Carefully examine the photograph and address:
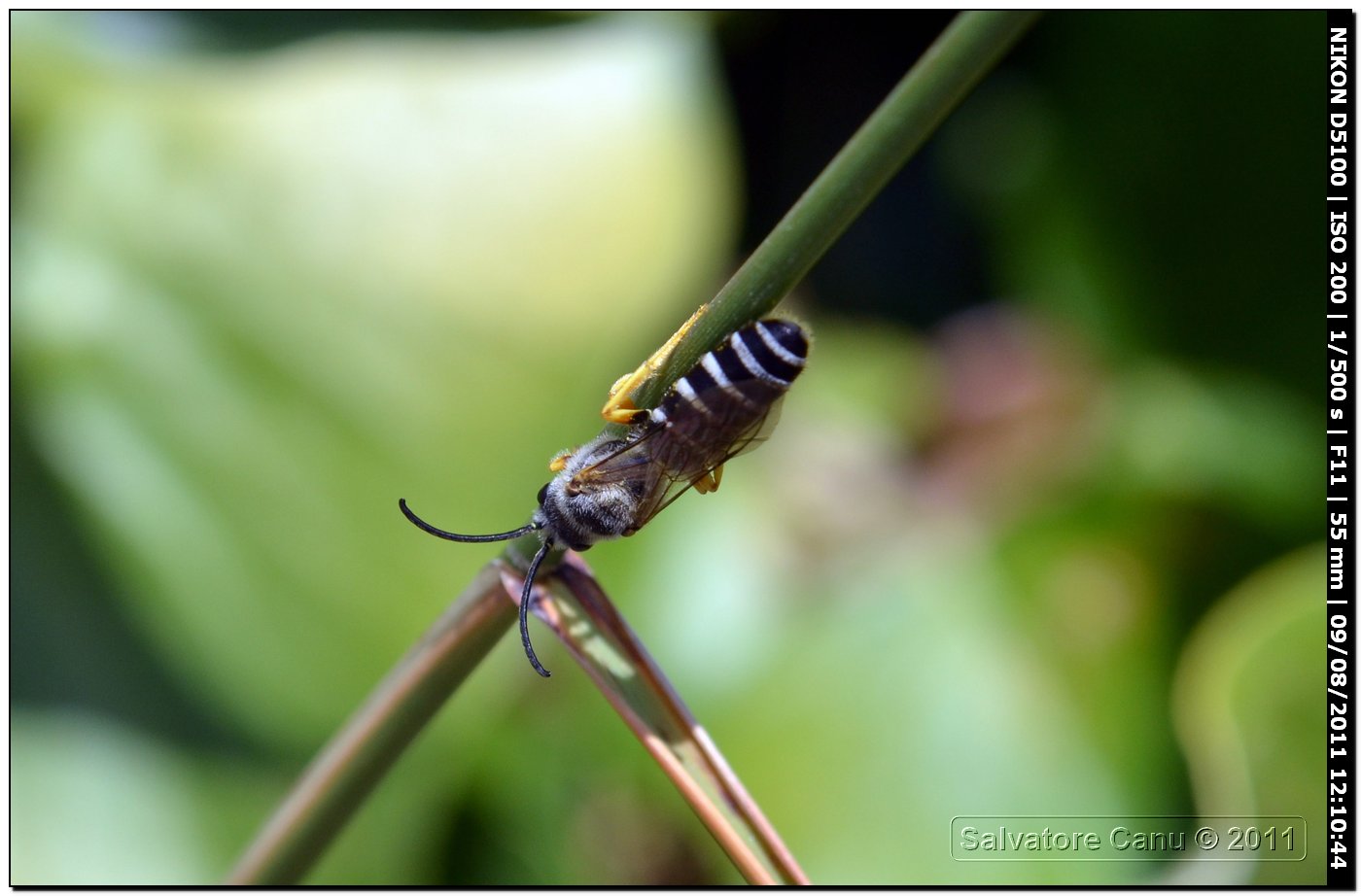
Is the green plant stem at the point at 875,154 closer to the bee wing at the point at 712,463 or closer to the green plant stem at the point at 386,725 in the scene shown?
the green plant stem at the point at 386,725

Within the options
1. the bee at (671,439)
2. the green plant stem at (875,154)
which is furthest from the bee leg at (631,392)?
the green plant stem at (875,154)

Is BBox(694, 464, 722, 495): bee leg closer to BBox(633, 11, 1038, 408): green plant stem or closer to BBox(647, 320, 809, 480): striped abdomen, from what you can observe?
BBox(647, 320, 809, 480): striped abdomen

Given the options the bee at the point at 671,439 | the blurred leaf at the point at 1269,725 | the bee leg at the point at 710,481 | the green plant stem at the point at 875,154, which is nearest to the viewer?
the green plant stem at the point at 875,154

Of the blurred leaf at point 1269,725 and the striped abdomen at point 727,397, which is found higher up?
the striped abdomen at point 727,397

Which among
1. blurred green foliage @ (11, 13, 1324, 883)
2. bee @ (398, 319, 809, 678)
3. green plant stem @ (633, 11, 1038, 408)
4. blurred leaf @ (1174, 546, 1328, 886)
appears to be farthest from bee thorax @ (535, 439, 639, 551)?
blurred leaf @ (1174, 546, 1328, 886)

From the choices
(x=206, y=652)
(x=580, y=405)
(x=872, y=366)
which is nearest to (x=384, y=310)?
(x=580, y=405)
